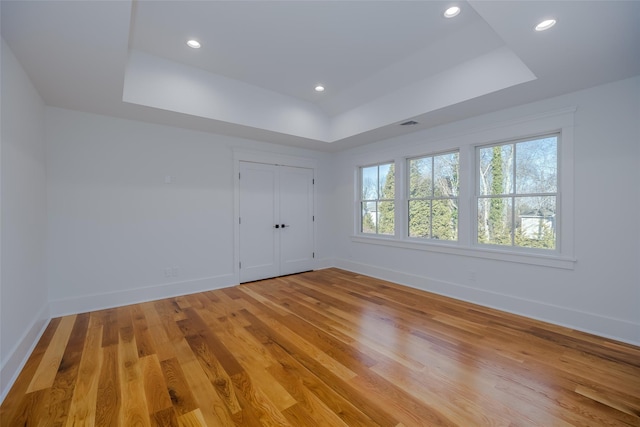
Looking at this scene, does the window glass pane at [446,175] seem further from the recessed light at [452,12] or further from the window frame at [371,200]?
the recessed light at [452,12]

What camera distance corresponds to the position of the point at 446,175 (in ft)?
13.7

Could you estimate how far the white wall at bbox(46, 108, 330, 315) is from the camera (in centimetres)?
334

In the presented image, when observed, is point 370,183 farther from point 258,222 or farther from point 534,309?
point 534,309

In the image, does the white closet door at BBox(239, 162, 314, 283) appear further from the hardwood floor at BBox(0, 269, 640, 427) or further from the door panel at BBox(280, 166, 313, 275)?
the hardwood floor at BBox(0, 269, 640, 427)

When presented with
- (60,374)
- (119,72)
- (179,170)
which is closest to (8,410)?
(60,374)

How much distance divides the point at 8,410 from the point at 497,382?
3334mm

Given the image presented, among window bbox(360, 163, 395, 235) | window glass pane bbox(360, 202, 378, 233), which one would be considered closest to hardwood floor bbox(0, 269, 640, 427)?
window bbox(360, 163, 395, 235)

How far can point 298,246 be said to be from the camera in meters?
5.50

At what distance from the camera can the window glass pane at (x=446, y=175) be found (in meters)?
4.06

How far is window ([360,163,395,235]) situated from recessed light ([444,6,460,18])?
8.64 feet

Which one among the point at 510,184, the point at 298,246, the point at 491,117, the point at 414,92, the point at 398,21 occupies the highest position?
the point at 398,21

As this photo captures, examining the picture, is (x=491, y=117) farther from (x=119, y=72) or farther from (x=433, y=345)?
(x=119, y=72)

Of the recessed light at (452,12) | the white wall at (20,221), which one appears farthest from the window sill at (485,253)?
the white wall at (20,221)

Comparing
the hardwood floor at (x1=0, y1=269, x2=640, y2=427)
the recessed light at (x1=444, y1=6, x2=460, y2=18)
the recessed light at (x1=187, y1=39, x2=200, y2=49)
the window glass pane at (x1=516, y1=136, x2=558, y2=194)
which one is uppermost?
the recessed light at (x1=187, y1=39, x2=200, y2=49)
